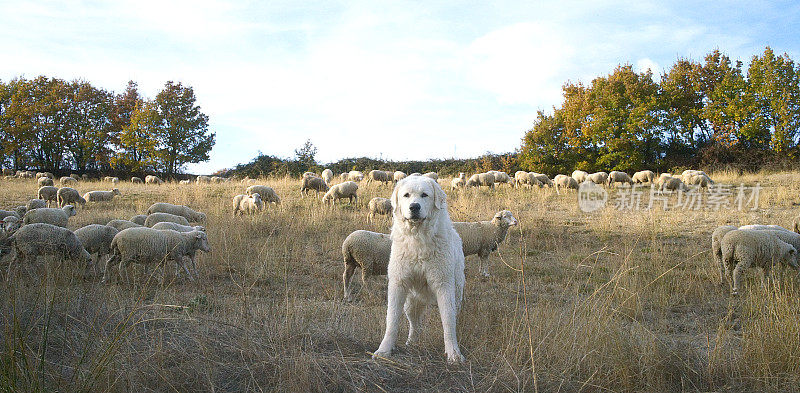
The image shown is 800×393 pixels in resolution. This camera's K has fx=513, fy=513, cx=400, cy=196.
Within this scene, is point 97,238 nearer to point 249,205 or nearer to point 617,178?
point 249,205

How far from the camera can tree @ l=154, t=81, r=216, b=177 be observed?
43844mm

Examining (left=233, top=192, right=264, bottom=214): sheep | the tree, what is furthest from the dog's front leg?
the tree

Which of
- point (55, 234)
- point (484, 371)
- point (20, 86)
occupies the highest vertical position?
point (20, 86)

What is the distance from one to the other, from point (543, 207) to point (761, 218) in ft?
20.4

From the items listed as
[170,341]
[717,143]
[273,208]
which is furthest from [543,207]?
[717,143]

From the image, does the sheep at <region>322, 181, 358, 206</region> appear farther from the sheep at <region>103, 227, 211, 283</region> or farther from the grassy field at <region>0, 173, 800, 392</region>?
the grassy field at <region>0, 173, 800, 392</region>

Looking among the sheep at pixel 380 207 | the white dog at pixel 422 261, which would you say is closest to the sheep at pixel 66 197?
the sheep at pixel 380 207

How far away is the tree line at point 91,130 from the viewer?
43.0 m

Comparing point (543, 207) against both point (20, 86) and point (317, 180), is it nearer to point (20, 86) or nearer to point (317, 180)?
point (317, 180)

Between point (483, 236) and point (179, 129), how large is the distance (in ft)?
132

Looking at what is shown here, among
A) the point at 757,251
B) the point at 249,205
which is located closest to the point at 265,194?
the point at 249,205

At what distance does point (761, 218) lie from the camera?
14.8 m

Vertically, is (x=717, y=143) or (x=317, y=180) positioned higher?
(x=717, y=143)

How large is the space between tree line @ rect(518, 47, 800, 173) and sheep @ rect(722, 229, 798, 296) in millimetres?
27781
